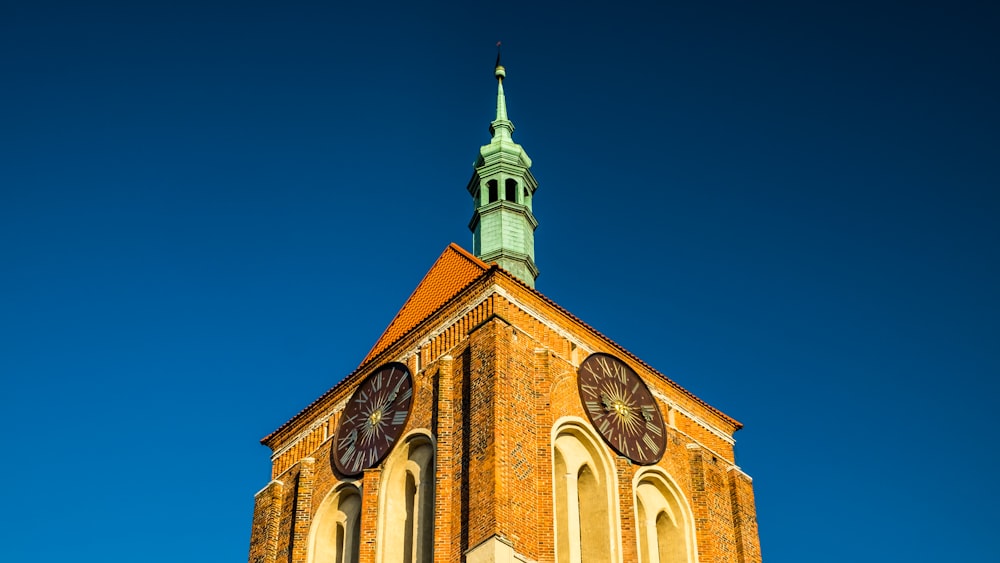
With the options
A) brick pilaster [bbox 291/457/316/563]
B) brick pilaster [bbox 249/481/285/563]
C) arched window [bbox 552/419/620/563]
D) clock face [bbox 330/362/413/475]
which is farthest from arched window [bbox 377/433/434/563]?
brick pilaster [bbox 249/481/285/563]

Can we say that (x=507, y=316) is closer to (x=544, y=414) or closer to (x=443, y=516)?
(x=544, y=414)

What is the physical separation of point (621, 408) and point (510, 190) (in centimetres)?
1108

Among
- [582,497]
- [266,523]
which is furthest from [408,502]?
[266,523]

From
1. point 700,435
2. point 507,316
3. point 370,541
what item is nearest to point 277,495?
point 370,541

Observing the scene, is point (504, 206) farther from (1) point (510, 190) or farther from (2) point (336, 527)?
(2) point (336, 527)

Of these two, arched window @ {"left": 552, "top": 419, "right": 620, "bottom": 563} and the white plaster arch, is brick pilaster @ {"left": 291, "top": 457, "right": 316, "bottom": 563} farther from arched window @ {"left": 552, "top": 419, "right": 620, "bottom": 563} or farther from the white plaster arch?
arched window @ {"left": 552, "top": 419, "right": 620, "bottom": 563}

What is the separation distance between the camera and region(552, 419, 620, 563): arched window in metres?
34.0

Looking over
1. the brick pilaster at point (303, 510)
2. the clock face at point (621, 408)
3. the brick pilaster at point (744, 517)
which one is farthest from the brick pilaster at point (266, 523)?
the brick pilaster at point (744, 517)

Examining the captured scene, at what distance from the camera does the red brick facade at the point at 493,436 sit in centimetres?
3259

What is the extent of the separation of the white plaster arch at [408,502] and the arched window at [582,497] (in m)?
2.81

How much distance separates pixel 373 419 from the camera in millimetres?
36812

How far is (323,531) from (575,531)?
20.6ft

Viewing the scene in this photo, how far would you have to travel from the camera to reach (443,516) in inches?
1294

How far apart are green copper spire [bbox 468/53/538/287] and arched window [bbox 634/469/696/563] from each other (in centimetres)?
874
